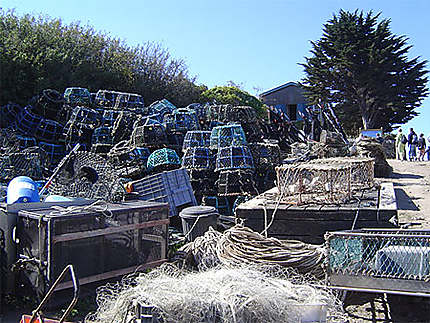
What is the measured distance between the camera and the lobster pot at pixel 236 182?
7.04 m

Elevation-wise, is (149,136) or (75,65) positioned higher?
(75,65)

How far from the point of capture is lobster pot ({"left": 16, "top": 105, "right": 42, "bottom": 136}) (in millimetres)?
9281

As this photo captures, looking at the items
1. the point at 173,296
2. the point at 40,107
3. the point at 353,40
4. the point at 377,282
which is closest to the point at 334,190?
the point at 377,282

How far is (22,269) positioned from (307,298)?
2.37 metres

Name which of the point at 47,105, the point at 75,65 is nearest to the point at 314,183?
the point at 47,105

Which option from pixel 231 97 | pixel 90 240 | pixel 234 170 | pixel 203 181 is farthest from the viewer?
pixel 231 97

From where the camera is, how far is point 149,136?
26.9 ft

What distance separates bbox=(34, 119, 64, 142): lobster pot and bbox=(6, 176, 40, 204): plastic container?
4.89 m

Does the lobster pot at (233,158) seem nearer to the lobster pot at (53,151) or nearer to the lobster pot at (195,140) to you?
the lobster pot at (195,140)

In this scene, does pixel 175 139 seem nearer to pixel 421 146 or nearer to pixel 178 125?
pixel 178 125

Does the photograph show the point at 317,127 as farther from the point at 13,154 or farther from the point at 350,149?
the point at 13,154

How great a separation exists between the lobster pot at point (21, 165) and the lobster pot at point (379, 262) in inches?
222

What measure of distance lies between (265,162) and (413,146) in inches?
476

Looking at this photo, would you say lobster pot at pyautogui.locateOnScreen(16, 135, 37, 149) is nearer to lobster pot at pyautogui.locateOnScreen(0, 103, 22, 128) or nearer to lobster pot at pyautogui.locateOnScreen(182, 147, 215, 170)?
lobster pot at pyautogui.locateOnScreen(0, 103, 22, 128)
